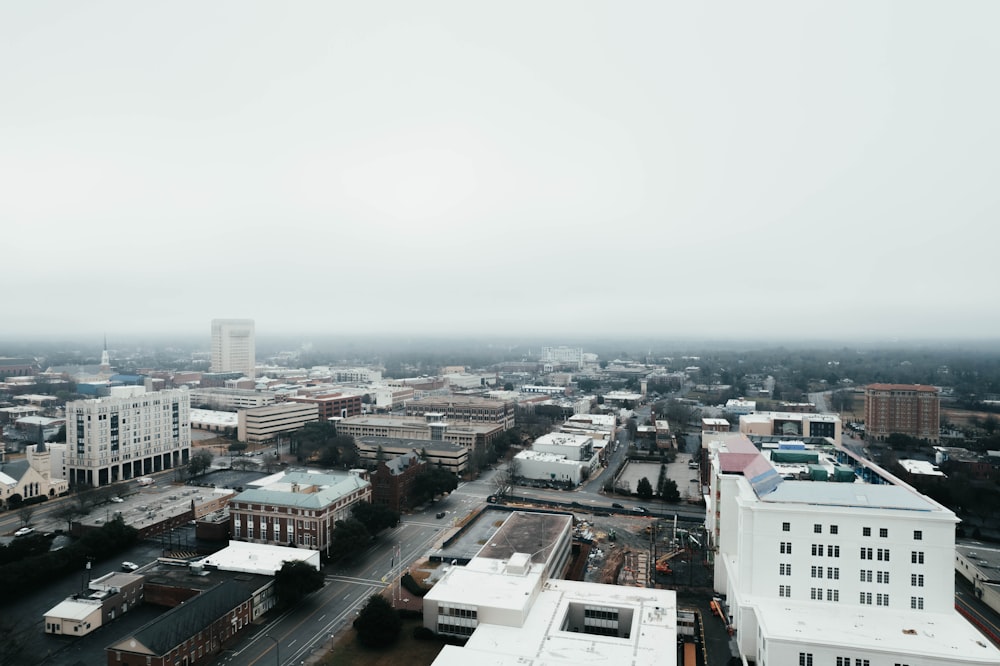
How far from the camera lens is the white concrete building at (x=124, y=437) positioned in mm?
37812

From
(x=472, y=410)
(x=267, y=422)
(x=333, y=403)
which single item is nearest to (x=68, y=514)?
(x=267, y=422)

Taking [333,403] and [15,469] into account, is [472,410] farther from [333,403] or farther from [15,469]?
[15,469]

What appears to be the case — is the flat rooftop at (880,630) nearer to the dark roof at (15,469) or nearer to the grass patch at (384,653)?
the grass patch at (384,653)

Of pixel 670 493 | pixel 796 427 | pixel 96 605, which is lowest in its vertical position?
pixel 670 493

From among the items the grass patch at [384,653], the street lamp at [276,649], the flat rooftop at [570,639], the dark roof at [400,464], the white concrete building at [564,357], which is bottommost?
the grass patch at [384,653]

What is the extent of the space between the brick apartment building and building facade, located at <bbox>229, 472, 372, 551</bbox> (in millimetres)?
45928

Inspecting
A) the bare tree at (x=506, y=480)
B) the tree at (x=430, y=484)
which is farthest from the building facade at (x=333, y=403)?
the tree at (x=430, y=484)

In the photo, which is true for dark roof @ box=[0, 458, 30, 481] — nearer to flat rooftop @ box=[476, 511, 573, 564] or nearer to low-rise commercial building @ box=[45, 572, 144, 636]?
low-rise commercial building @ box=[45, 572, 144, 636]

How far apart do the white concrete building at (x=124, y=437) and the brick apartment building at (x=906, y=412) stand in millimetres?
55450

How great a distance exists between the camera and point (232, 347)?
338 feet

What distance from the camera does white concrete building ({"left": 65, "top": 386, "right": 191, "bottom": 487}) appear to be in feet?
124

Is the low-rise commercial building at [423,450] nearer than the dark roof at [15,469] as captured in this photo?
No

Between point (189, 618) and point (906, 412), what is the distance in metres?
55.4

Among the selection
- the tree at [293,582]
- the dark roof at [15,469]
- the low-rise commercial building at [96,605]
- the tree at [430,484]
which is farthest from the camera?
the dark roof at [15,469]
